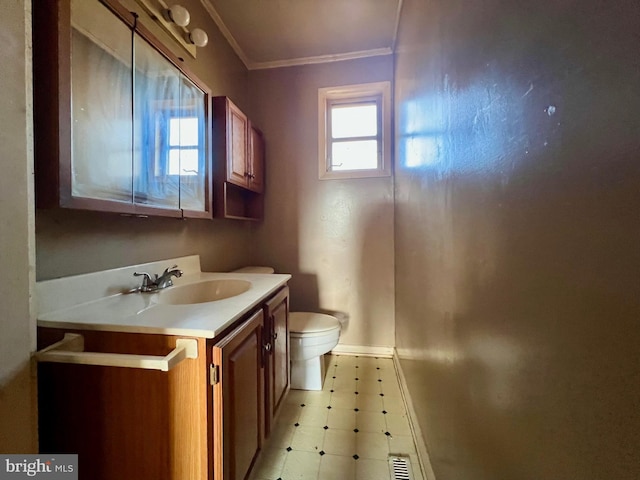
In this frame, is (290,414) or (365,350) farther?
(365,350)

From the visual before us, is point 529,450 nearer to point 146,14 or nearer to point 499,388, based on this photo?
point 499,388

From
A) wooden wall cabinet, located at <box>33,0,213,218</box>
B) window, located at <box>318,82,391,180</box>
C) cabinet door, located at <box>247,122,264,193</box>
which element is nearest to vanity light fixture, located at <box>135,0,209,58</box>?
wooden wall cabinet, located at <box>33,0,213,218</box>

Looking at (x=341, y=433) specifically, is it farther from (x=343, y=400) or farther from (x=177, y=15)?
(x=177, y=15)

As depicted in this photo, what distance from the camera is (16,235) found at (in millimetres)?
649

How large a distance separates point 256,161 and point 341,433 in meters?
1.86

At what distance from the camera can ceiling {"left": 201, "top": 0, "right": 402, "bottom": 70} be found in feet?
5.58

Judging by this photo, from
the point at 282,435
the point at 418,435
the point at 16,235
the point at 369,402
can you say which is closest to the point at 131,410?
the point at 16,235

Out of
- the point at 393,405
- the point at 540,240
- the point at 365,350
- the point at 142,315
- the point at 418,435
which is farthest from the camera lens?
the point at 365,350

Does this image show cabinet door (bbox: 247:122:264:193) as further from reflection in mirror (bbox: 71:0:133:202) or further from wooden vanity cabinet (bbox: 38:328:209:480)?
wooden vanity cabinet (bbox: 38:328:209:480)

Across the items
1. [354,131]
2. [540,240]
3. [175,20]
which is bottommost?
[540,240]

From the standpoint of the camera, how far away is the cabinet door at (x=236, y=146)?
1.61 m

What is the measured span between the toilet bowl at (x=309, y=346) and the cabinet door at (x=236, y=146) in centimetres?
Answer: 102

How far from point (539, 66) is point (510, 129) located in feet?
0.35

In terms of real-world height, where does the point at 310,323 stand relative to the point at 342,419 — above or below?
above
